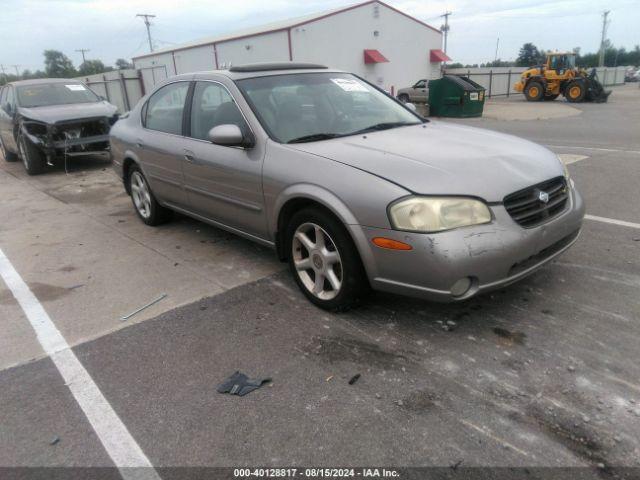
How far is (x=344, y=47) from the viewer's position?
2850 centimetres

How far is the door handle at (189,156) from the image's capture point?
4.34 m

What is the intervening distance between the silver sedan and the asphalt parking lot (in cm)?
38

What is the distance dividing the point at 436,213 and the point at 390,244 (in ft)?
1.02

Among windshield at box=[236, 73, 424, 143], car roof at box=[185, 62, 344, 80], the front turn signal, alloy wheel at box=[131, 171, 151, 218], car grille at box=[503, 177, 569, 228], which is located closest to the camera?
the front turn signal

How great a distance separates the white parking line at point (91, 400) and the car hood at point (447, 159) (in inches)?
76.6

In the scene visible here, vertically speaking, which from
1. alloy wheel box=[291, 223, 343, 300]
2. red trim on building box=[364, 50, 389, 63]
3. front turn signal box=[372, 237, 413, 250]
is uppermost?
red trim on building box=[364, 50, 389, 63]

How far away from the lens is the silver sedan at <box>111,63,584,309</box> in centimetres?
277

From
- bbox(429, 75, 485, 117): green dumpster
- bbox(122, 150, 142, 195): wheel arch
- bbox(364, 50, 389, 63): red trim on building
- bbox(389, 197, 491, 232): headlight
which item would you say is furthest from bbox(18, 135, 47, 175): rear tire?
bbox(364, 50, 389, 63): red trim on building

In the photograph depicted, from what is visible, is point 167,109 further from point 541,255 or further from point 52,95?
point 52,95

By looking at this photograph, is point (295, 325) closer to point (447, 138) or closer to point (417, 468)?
point (417, 468)

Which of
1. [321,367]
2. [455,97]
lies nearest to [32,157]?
[321,367]

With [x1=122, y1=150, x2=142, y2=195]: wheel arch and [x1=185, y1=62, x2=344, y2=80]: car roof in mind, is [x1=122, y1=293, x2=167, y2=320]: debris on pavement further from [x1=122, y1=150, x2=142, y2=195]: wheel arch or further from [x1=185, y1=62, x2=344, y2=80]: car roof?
[x1=122, y1=150, x2=142, y2=195]: wheel arch

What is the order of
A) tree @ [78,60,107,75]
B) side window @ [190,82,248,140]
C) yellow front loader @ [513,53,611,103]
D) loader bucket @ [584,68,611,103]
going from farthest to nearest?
1. tree @ [78,60,107,75]
2. yellow front loader @ [513,53,611,103]
3. loader bucket @ [584,68,611,103]
4. side window @ [190,82,248,140]

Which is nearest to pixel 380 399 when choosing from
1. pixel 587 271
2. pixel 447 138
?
pixel 447 138
